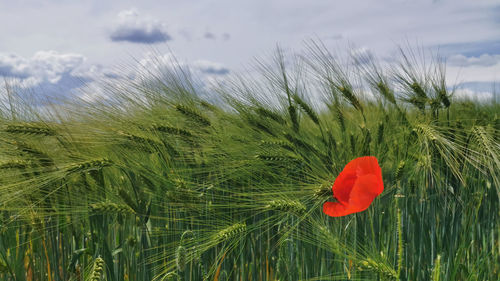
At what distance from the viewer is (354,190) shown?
1.41m

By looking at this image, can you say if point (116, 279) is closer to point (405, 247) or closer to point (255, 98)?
point (255, 98)

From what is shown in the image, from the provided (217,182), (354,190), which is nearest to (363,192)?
(354,190)

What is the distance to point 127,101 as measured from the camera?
1768mm

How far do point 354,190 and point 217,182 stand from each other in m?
0.45

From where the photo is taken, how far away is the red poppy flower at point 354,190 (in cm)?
141

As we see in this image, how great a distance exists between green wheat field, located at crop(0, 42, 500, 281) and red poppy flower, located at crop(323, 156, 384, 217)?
0.04 meters

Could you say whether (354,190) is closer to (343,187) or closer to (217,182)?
(343,187)

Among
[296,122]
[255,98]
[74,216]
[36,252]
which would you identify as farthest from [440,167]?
[36,252]

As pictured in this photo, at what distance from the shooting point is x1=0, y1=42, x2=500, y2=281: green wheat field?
151 centimetres

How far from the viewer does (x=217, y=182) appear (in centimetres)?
150

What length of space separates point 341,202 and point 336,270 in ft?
1.18

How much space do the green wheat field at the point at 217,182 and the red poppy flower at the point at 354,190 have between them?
0.04m

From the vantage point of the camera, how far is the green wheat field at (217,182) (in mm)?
1507

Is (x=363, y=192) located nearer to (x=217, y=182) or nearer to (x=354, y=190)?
(x=354, y=190)
